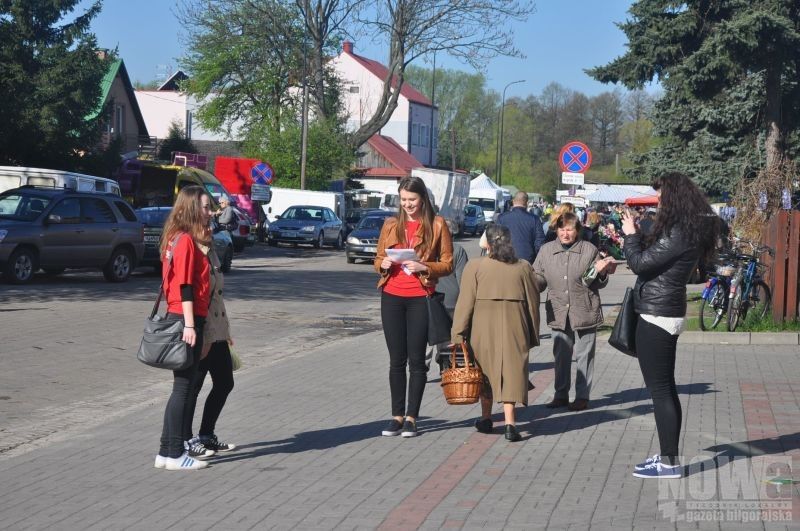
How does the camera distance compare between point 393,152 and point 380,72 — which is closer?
point 393,152

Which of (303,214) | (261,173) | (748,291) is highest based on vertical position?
(261,173)

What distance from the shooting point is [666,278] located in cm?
641

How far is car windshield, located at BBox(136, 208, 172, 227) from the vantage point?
24266 mm

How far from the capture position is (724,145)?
3453 cm

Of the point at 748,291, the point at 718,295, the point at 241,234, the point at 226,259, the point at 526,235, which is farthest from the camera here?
the point at 241,234

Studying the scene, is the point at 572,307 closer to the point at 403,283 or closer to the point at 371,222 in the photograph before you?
the point at 403,283

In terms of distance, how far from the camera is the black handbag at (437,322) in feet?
24.7

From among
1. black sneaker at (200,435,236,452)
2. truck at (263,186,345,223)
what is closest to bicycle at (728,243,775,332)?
black sneaker at (200,435,236,452)

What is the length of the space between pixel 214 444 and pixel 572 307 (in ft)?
10.9

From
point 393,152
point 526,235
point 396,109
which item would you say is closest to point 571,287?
point 526,235

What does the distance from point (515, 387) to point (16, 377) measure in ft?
17.4

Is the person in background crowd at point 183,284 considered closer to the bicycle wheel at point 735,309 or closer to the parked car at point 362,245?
the bicycle wheel at point 735,309

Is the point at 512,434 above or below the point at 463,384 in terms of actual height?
below

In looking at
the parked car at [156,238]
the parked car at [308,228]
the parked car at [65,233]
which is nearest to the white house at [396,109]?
the parked car at [308,228]
